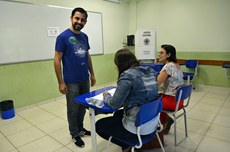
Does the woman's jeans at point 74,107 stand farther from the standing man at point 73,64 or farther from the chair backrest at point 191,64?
the chair backrest at point 191,64

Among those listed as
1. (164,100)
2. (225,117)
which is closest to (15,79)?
(164,100)

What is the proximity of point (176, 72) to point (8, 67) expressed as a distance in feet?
9.87

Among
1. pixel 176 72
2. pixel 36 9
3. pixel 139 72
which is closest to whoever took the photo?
pixel 139 72

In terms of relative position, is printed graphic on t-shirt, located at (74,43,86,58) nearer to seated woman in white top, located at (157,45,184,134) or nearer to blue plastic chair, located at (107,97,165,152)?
seated woman in white top, located at (157,45,184,134)

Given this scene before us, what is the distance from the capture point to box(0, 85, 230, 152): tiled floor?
6.91 feet

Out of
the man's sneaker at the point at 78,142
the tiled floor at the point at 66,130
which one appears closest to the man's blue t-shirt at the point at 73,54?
the man's sneaker at the point at 78,142

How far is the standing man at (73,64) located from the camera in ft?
6.37

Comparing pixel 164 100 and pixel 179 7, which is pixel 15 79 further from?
pixel 179 7

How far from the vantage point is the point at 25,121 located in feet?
9.57

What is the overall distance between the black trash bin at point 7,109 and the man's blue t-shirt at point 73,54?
5.57 ft

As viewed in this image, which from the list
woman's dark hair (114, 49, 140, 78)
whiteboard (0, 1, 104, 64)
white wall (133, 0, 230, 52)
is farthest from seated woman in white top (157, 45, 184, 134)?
white wall (133, 0, 230, 52)

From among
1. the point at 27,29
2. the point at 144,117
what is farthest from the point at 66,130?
the point at 27,29

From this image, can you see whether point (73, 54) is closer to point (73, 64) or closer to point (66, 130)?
point (73, 64)

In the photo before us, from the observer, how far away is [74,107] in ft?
6.97
